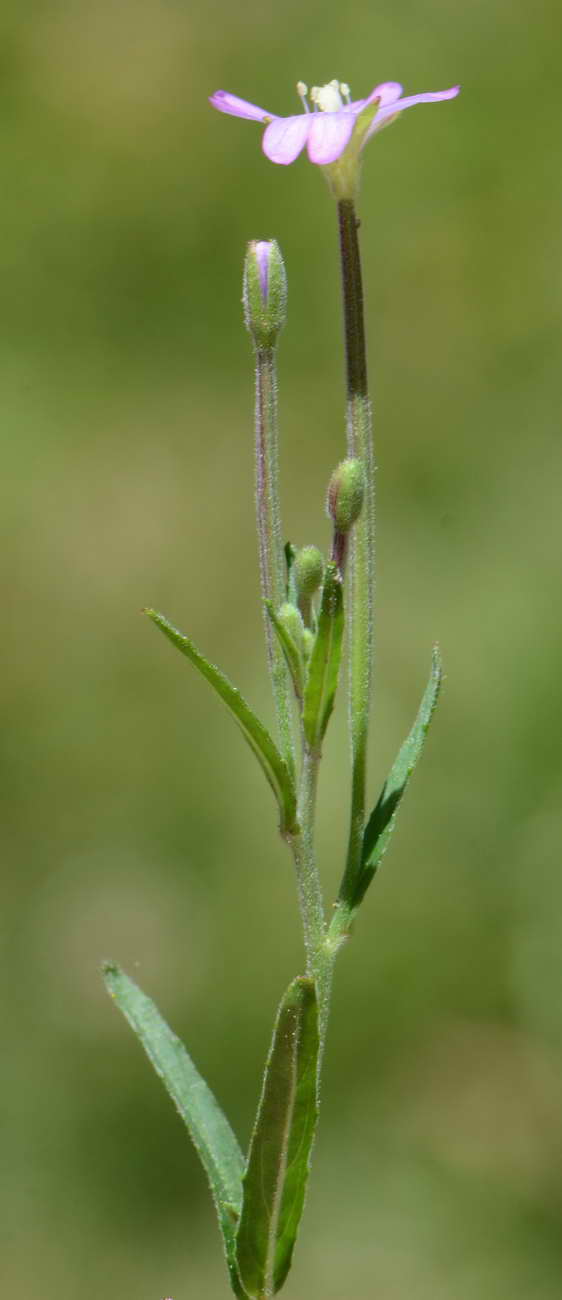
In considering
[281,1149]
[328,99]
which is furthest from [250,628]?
[281,1149]

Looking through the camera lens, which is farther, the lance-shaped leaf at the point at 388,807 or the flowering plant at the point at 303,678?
the lance-shaped leaf at the point at 388,807

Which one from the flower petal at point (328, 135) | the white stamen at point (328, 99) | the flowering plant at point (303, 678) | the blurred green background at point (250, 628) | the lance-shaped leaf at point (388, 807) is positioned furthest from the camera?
the blurred green background at point (250, 628)

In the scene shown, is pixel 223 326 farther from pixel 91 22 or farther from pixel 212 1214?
pixel 212 1214

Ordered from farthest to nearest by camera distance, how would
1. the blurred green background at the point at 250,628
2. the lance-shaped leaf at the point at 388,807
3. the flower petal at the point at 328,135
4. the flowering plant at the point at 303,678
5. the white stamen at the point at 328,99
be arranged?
the blurred green background at the point at 250,628 → the white stamen at the point at 328,99 → the lance-shaped leaf at the point at 388,807 → the flowering plant at the point at 303,678 → the flower petal at the point at 328,135

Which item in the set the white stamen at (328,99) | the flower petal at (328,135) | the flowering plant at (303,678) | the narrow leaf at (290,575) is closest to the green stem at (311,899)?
the flowering plant at (303,678)

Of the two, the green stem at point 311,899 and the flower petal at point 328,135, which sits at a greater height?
the flower petal at point 328,135

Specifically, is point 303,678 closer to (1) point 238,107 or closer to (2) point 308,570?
(2) point 308,570

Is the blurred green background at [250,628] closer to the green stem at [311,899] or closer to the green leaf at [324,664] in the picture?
the green stem at [311,899]
